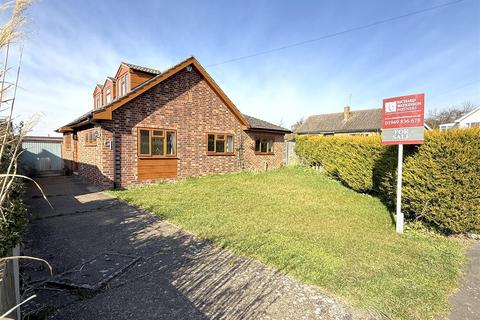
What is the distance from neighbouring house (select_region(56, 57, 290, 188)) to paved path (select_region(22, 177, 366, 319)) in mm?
5305

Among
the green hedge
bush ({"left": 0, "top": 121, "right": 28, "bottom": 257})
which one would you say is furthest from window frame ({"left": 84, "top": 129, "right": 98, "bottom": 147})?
the green hedge

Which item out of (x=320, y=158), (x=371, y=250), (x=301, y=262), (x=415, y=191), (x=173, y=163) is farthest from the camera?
(x=320, y=158)

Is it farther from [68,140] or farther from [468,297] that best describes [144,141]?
[468,297]

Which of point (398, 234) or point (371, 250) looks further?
point (398, 234)

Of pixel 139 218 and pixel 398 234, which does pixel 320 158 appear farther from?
pixel 139 218

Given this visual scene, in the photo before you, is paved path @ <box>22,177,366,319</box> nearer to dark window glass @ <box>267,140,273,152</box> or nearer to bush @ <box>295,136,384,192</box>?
bush @ <box>295,136,384,192</box>

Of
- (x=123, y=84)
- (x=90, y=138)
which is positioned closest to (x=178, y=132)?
(x=90, y=138)

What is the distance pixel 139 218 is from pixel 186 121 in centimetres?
726

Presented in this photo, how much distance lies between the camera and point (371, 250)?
4.75 m

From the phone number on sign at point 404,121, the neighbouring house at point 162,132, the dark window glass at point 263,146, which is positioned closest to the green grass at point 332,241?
the neighbouring house at point 162,132

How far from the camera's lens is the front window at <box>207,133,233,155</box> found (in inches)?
554

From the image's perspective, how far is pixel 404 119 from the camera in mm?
6117

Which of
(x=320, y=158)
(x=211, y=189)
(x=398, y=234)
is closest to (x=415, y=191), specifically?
(x=398, y=234)

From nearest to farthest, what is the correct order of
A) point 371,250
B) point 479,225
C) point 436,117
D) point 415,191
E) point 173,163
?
point 371,250, point 479,225, point 415,191, point 173,163, point 436,117
